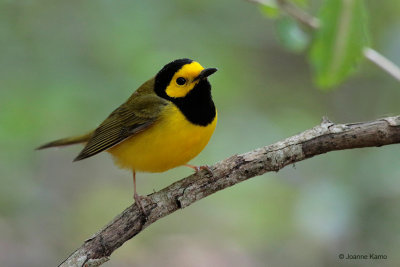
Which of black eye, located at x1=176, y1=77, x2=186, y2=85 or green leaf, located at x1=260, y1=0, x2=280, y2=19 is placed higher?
green leaf, located at x1=260, y1=0, x2=280, y2=19

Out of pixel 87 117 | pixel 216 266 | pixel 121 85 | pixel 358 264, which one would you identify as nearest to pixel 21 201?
pixel 87 117

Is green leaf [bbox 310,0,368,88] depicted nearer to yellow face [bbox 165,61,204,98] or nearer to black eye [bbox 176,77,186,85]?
yellow face [bbox 165,61,204,98]

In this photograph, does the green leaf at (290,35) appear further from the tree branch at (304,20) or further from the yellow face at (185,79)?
the yellow face at (185,79)

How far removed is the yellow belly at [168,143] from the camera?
3762 millimetres

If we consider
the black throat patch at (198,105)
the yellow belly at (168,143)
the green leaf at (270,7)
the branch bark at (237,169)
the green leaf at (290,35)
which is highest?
the green leaf at (270,7)

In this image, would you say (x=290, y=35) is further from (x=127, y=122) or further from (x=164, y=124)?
(x=127, y=122)

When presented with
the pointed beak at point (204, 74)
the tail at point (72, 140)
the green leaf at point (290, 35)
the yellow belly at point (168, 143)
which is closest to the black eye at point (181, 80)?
the pointed beak at point (204, 74)

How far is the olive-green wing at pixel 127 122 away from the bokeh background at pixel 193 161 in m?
0.66

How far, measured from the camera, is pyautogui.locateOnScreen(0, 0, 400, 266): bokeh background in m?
4.31

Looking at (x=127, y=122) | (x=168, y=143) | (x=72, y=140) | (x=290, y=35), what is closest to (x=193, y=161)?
(x=72, y=140)

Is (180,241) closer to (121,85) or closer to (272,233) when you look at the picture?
(272,233)

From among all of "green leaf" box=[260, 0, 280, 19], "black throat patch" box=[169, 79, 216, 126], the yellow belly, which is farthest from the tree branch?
the yellow belly

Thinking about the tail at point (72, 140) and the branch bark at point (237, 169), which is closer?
the branch bark at point (237, 169)

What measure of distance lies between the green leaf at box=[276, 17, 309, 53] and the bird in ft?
1.93
